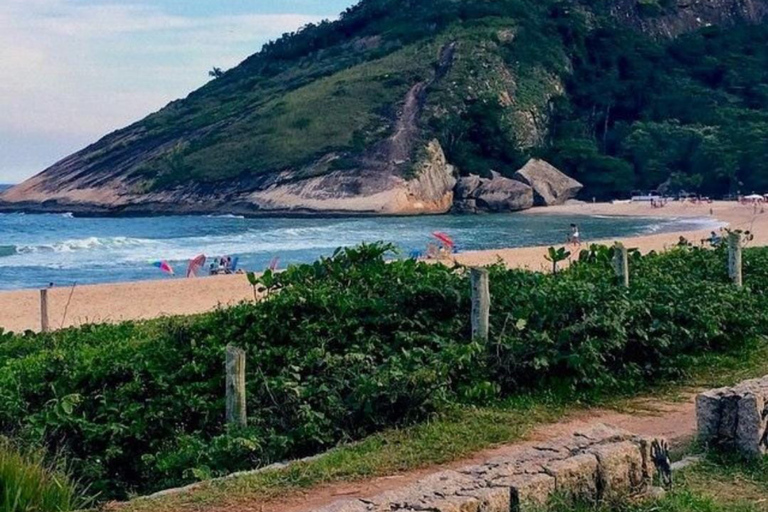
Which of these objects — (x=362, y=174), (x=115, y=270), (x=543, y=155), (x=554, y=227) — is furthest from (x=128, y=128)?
(x=115, y=270)

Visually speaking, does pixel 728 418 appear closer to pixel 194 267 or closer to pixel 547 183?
pixel 194 267

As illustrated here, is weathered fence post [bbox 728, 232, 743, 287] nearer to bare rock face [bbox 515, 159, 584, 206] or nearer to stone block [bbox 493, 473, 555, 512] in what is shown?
stone block [bbox 493, 473, 555, 512]

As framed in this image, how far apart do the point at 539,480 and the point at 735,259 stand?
7089 millimetres

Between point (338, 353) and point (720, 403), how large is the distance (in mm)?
A: 3097

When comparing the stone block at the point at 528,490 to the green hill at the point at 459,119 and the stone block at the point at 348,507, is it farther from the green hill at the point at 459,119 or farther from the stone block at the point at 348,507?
the green hill at the point at 459,119

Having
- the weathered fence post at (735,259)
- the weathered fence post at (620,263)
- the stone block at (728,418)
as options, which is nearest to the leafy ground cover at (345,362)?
the weathered fence post at (620,263)

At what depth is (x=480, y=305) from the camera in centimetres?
800

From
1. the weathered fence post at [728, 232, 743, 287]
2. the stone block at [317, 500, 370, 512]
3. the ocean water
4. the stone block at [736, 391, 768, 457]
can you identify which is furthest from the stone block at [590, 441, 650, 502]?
the ocean water

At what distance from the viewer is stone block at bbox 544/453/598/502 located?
4668 mm

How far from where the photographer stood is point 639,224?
49.2 m

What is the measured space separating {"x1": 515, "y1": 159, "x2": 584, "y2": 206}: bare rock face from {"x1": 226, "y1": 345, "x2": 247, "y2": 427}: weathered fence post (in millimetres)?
60753

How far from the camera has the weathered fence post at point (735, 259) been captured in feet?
35.1

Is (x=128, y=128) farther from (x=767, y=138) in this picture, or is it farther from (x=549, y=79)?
(x=767, y=138)

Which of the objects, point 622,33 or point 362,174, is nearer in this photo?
point 362,174
